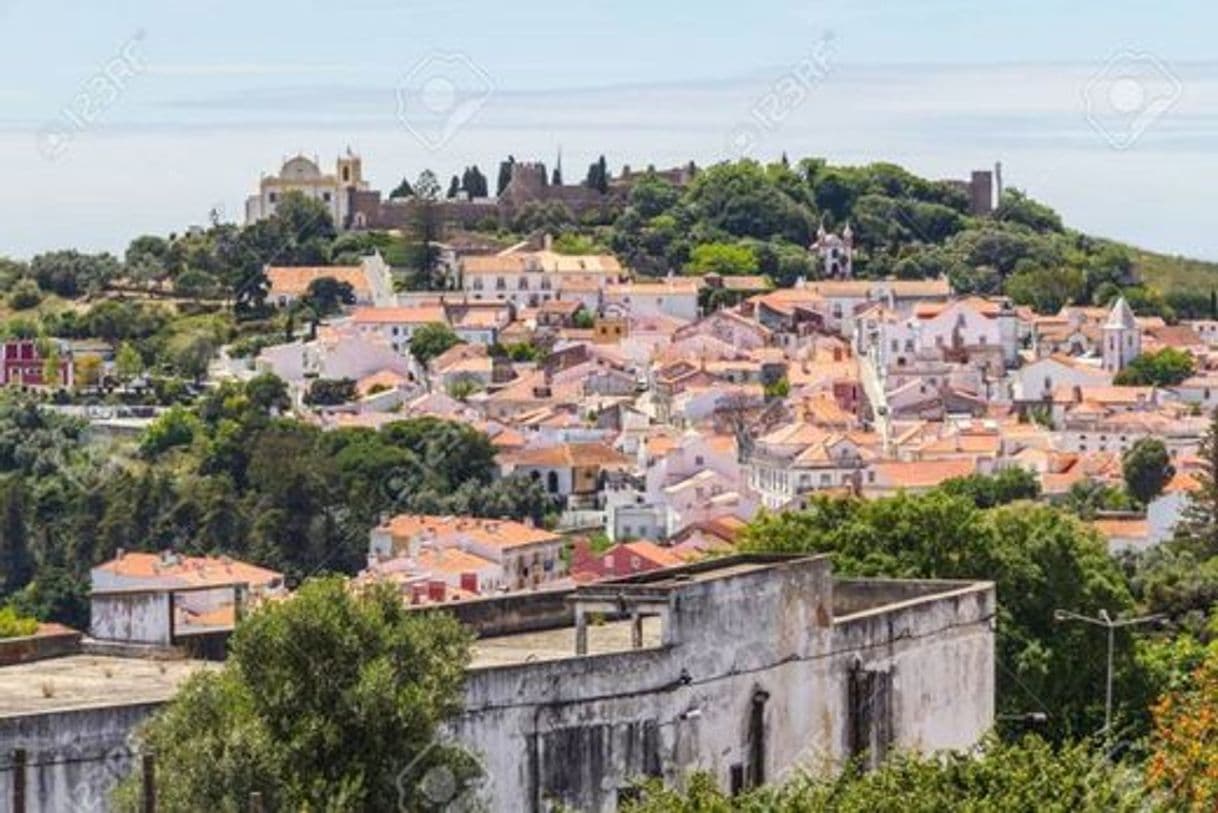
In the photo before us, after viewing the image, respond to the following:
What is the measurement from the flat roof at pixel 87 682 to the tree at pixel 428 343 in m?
102

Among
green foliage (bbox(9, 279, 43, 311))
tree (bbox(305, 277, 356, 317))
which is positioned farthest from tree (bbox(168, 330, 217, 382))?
green foliage (bbox(9, 279, 43, 311))

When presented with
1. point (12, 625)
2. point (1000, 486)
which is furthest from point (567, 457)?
point (12, 625)

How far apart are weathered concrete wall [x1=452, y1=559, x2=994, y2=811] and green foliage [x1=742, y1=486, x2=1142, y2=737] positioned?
832 cm

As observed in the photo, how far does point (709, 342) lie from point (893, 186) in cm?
3756

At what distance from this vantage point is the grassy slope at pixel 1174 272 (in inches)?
5965

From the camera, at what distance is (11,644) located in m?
19.1

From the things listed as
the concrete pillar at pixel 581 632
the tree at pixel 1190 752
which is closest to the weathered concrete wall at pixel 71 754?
the concrete pillar at pixel 581 632

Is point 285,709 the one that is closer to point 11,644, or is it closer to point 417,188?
point 11,644

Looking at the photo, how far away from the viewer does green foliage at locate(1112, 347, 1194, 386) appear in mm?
113812

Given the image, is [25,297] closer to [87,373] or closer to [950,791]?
[87,373]

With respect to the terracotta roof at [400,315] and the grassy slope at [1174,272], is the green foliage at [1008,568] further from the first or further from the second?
the grassy slope at [1174,272]

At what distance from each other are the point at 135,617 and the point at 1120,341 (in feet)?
328

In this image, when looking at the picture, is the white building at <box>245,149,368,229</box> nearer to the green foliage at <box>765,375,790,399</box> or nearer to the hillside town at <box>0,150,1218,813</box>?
the hillside town at <box>0,150,1218,813</box>

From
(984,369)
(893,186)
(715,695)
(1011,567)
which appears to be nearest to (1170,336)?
(984,369)
